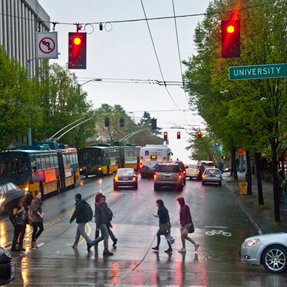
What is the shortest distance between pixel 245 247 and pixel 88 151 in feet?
149

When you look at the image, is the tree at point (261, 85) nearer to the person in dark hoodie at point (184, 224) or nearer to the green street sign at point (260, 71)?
the green street sign at point (260, 71)

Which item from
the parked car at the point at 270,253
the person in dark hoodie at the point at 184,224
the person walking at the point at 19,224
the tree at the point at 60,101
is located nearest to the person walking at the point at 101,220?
the person walking at the point at 19,224

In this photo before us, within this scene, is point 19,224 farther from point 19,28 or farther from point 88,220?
point 19,28

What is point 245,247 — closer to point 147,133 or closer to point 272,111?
Result: point 272,111

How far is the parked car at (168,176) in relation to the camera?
43031 mm

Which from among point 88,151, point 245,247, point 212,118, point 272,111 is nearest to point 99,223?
point 245,247

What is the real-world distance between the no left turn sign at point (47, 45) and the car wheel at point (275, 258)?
9.61 m

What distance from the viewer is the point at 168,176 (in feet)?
141

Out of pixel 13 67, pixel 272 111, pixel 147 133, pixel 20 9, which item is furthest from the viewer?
pixel 147 133

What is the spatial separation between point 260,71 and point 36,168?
1930cm

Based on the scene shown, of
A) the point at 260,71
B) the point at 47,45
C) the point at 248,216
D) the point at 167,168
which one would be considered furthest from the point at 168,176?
the point at 260,71

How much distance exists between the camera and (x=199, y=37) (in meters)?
43.2

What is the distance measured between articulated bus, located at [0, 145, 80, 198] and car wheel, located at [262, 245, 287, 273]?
2072cm

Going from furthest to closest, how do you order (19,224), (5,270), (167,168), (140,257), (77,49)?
(167,168) < (19,224) < (140,257) < (77,49) < (5,270)
